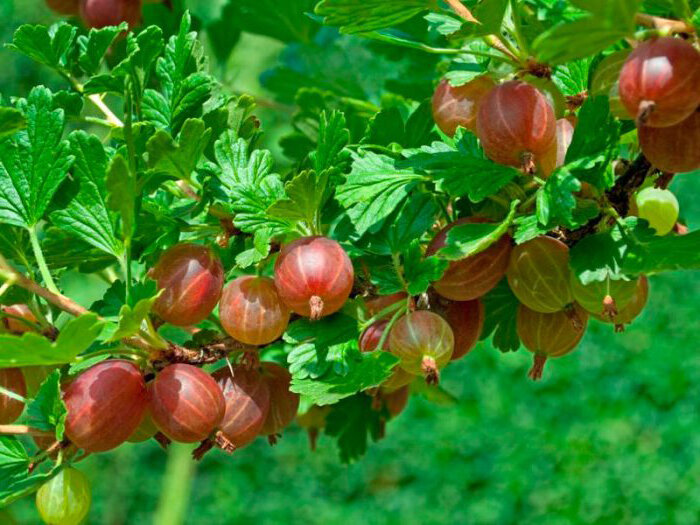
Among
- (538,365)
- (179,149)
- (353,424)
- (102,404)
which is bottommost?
(353,424)

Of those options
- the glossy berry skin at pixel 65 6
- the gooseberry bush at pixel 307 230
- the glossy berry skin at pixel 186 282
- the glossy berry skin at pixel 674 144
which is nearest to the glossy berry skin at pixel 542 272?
the gooseberry bush at pixel 307 230

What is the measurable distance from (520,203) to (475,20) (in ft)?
0.39

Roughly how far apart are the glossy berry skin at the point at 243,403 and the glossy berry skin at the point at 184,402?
0.09 ft

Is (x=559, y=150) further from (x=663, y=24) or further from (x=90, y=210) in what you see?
(x=90, y=210)

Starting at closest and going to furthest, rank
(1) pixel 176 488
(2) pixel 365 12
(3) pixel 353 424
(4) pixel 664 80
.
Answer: (4) pixel 664 80, (2) pixel 365 12, (3) pixel 353 424, (1) pixel 176 488

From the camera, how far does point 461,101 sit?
63 centimetres

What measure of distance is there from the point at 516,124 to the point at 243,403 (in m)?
0.26

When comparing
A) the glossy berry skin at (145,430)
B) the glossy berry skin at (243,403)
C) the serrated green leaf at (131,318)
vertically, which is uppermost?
the serrated green leaf at (131,318)

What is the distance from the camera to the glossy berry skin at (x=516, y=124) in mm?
550

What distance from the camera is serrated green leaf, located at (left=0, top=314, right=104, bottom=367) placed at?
1.68 ft

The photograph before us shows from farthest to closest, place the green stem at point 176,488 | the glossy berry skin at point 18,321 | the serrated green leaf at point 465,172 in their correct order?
the green stem at point 176,488
the glossy berry skin at point 18,321
the serrated green leaf at point 465,172

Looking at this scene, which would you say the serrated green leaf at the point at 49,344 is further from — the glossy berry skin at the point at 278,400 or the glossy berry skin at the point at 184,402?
the glossy berry skin at the point at 278,400

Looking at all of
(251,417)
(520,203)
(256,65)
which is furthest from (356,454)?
(256,65)

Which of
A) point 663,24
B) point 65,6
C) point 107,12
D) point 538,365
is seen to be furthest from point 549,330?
point 65,6
